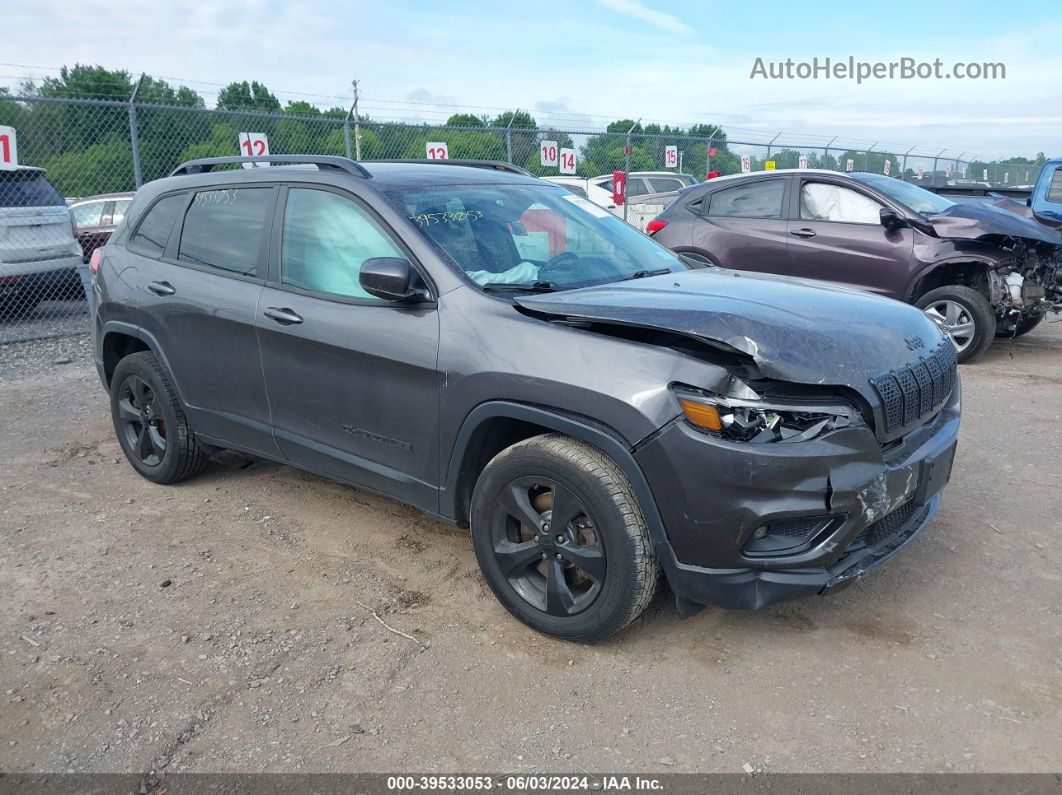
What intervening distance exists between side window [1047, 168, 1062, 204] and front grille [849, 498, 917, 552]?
10.1 m

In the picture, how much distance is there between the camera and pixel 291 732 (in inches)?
109

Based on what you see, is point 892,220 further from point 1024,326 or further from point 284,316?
point 284,316

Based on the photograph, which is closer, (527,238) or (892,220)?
(527,238)

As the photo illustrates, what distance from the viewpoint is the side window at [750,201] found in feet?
27.8

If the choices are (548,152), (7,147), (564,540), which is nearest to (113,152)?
(7,147)

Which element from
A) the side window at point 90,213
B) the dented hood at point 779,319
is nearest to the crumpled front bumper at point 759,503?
the dented hood at point 779,319

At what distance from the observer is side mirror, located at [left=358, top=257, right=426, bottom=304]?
331cm

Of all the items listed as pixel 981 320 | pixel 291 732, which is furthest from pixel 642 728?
pixel 981 320

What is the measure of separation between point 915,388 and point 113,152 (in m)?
13.8

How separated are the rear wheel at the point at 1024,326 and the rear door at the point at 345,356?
6445 millimetres

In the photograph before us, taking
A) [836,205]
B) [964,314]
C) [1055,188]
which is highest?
[1055,188]

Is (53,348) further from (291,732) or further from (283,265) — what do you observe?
(291,732)

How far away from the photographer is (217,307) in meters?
4.19

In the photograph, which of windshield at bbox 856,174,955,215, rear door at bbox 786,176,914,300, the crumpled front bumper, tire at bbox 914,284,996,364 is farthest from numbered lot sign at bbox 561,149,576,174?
the crumpled front bumper
